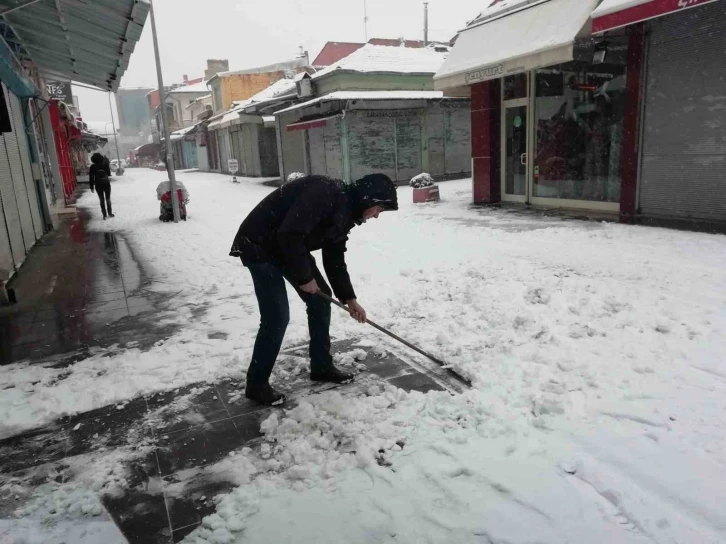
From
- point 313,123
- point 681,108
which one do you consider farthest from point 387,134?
point 681,108

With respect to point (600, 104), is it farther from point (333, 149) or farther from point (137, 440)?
point (333, 149)

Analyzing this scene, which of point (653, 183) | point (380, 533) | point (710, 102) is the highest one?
point (710, 102)

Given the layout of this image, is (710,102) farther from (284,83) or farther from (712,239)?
(284,83)

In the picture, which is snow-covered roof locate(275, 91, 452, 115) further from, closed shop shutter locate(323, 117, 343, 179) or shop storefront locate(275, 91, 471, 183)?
closed shop shutter locate(323, 117, 343, 179)

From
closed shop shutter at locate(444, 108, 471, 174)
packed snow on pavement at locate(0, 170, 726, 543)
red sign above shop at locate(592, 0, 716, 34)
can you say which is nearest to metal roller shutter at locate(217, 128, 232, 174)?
closed shop shutter at locate(444, 108, 471, 174)

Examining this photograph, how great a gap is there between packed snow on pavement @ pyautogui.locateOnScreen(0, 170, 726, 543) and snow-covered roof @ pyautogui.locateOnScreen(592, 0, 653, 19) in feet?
11.1

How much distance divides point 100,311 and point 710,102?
8.87 metres

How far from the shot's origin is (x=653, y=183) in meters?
8.66

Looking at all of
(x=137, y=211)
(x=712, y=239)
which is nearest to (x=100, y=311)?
(x=712, y=239)

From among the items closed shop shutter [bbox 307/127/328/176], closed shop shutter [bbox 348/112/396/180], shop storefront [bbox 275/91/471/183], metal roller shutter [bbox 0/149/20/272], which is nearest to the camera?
metal roller shutter [bbox 0/149/20/272]

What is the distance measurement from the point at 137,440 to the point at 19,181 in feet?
25.3

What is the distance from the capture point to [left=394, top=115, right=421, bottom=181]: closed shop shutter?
1917cm

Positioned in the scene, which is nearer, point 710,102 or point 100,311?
point 100,311

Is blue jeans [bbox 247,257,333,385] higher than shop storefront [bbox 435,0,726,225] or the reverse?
the reverse
